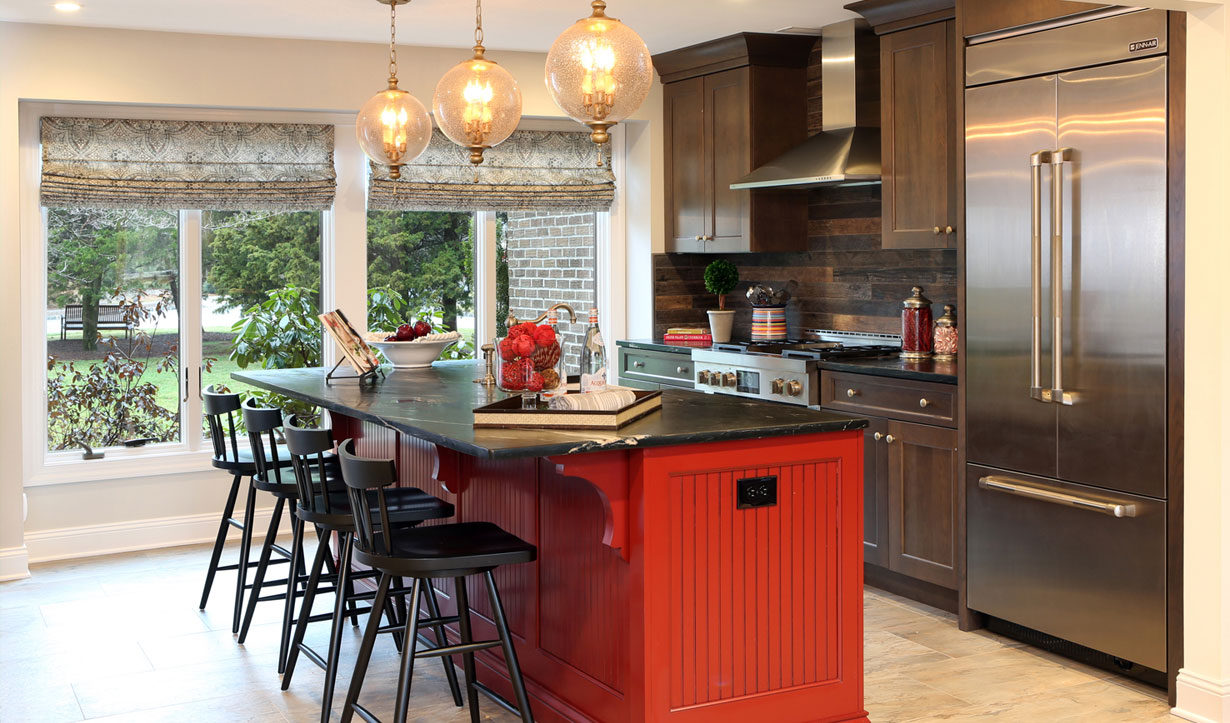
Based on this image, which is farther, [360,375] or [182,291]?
[182,291]

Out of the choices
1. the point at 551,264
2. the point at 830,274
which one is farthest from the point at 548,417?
the point at 551,264

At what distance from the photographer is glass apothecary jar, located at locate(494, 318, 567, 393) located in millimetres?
3621

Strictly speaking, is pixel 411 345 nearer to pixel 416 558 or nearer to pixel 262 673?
pixel 262 673

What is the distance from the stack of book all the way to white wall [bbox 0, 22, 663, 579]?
52.9 inches

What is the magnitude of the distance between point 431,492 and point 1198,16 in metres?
2.87

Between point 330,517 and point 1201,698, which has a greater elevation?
point 330,517

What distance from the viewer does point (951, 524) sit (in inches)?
175

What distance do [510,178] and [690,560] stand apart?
381 centimetres

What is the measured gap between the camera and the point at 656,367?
6258 mm

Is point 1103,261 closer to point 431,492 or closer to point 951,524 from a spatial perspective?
point 951,524

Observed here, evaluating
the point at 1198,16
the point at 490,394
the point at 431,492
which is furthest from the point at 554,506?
the point at 1198,16

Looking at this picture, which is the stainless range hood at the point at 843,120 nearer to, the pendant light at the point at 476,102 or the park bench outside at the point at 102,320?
the pendant light at the point at 476,102

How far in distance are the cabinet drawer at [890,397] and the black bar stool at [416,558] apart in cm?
195

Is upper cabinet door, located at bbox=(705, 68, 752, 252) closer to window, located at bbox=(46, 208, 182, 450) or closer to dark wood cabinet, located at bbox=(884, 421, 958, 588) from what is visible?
dark wood cabinet, located at bbox=(884, 421, 958, 588)
